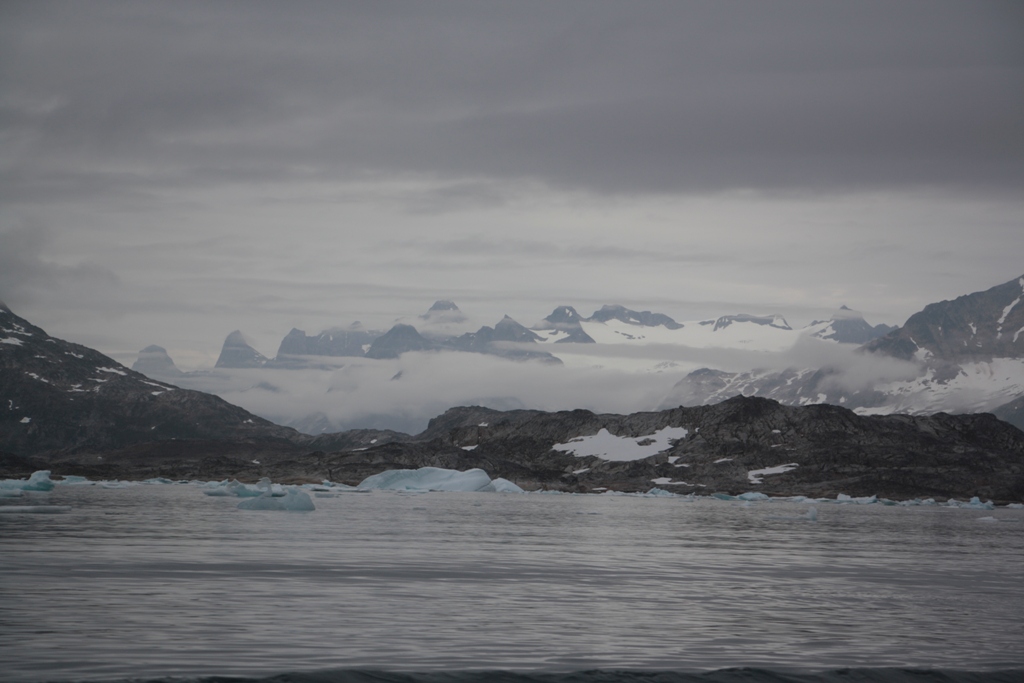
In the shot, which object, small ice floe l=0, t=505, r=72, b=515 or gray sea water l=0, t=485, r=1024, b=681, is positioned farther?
small ice floe l=0, t=505, r=72, b=515

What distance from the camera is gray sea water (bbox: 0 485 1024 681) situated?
2333 centimetres

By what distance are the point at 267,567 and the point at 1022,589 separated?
3245cm

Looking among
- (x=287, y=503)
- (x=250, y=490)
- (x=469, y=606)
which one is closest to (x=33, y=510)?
(x=287, y=503)

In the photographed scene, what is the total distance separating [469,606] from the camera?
105 feet

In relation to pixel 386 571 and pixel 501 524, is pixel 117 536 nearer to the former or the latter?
pixel 386 571

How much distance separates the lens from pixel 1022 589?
140 ft

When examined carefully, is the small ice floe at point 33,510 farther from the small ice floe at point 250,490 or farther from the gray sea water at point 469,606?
the small ice floe at point 250,490

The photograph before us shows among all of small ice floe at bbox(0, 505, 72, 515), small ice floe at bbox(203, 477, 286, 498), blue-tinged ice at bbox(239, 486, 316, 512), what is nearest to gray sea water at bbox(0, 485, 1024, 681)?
small ice floe at bbox(0, 505, 72, 515)

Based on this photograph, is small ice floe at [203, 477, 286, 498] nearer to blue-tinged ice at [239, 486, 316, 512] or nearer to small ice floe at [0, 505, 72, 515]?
blue-tinged ice at [239, 486, 316, 512]

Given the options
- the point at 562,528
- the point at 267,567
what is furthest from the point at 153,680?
the point at 562,528

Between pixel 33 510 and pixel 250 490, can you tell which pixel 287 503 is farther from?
pixel 250 490

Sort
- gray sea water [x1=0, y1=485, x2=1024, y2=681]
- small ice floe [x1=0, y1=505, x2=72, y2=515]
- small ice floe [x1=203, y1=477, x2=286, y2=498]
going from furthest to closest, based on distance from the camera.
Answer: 1. small ice floe [x1=203, y1=477, x2=286, y2=498]
2. small ice floe [x1=0, y1=505, x2=72, y2=515]
3. gray sea water [x1=0, y1=485, x2=1024, y2=681]

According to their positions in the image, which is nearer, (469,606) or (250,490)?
(469,606)

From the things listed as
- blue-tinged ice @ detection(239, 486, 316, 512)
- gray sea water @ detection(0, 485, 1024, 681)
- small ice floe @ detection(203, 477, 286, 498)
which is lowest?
small ice floe @ detection(203, 477, 286, 498)
